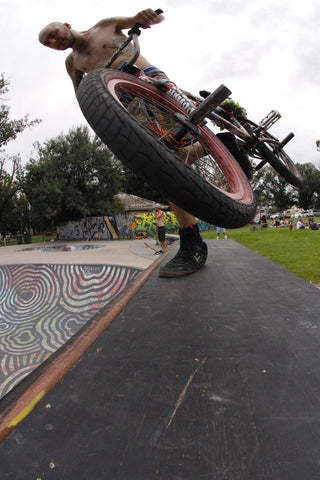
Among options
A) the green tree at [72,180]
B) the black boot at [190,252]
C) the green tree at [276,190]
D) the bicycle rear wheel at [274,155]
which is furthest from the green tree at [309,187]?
the black boot at [190,252]

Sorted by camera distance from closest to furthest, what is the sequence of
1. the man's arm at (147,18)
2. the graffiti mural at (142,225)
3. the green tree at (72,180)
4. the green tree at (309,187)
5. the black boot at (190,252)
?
1. the man's arm at (147,18)
2. the black boot at (190,252)
3. the green tree at (72,180)
4. the graffiti mural at (142,225)
5. the green tree at (309,187)

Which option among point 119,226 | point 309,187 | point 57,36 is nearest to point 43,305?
point 57,36

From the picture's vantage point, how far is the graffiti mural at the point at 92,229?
17703 millimetres

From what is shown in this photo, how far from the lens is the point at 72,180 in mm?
17078

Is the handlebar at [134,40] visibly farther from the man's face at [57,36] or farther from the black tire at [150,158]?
the man's face at [57,36]

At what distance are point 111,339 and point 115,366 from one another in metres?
0.16

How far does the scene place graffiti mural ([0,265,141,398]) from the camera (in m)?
1.95

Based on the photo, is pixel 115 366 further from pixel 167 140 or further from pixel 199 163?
pixel 199 163

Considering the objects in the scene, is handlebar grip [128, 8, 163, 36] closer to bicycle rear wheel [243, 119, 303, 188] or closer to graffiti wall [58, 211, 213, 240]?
bicycle rear wheel [243, 119, 303, 188]

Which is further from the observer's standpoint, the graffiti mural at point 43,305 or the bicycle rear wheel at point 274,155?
the bicycle rear wheel at point 274,155

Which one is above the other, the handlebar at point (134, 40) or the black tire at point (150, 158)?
the handlebar at point (134, 40)

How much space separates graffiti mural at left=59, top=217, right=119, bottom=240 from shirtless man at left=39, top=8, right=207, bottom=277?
627 inches

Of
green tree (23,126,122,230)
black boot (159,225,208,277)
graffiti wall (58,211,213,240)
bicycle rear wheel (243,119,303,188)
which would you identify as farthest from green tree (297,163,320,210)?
black boot (159,225,208,277)

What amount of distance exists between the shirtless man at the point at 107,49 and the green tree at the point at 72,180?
15.3 metres
